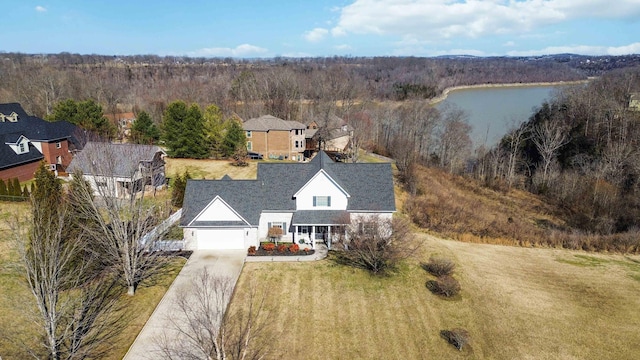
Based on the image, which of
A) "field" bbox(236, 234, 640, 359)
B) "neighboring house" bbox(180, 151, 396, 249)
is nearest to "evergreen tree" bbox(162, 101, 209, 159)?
"neighboring house" bbox(180, 151, 396, 249)

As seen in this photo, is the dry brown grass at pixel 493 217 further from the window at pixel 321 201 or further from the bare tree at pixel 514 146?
the window at pixel 321 201

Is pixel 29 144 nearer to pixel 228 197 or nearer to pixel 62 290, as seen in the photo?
pixel 228 197

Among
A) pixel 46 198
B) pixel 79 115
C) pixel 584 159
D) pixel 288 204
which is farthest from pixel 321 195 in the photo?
pixel 79 115

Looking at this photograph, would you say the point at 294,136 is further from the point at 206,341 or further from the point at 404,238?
the point at 206,341

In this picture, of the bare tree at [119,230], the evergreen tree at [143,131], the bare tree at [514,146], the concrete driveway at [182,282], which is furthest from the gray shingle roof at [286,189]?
the evergreen tree at [143,131]

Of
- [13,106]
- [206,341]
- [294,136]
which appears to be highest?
[13,106]

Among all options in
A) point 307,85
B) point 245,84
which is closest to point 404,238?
point 245,84

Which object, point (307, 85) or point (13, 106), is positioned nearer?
point (13, 106)

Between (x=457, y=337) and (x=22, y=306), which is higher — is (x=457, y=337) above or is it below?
below
